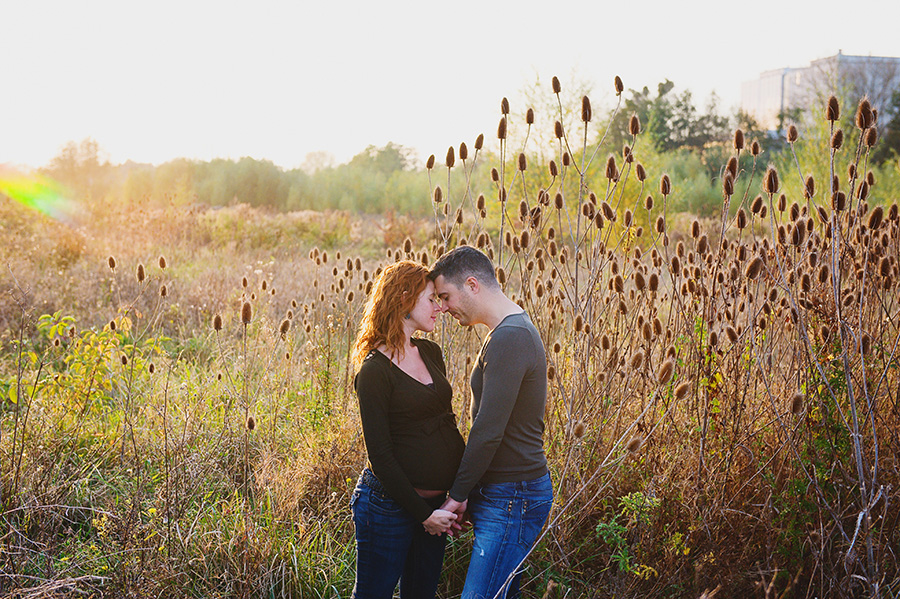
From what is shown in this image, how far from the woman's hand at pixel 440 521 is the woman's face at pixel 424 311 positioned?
633mm

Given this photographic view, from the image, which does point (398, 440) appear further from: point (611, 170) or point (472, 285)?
point (611, 170)

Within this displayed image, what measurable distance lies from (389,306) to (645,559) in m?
1.51

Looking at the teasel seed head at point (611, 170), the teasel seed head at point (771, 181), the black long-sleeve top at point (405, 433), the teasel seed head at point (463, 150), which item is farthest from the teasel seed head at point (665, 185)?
the black long-sleeve top at point (405, 433)

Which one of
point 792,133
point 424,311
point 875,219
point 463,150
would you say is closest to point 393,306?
point 424,311

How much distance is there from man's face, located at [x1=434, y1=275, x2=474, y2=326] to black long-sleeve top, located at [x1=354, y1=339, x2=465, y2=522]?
0.92 feet

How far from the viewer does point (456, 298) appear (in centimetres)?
243

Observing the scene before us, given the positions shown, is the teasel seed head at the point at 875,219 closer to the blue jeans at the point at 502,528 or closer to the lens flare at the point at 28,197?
the blue jeans at the point at 502,528

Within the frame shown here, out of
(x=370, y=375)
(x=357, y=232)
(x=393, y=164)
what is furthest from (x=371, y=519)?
(x=393, y=164)

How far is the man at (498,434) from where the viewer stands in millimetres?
2240

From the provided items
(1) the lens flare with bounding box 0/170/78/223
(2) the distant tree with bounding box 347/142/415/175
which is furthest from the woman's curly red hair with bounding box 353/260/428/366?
(2) the distant tree with bounding box 347/142/415/175

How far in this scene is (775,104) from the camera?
209ft

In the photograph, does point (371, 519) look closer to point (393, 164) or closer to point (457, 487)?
point (457, 487)

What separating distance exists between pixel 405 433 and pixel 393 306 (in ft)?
1.49

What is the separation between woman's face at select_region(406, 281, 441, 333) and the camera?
250cm
